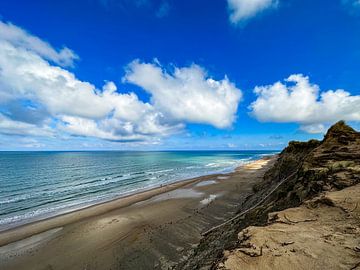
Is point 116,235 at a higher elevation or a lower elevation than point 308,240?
lower

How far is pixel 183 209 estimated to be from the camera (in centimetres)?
1950

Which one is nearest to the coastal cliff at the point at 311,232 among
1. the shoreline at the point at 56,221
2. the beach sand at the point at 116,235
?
the beach sand at the point at 116,235

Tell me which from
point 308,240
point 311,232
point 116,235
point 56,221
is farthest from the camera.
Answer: point 56,221

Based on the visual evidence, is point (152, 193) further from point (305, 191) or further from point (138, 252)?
point (305, 191)

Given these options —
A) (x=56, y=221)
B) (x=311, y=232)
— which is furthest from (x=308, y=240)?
(x=56, y=221)

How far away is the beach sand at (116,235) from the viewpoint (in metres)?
11.3

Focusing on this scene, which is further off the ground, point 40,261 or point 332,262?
point 332,262

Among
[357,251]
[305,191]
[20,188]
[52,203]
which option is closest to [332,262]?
[357,251]

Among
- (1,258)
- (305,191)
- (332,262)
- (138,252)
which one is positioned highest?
(305,191)

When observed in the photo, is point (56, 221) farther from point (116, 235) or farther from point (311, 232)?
point (311, 232)

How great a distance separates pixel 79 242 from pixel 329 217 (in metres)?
15.0

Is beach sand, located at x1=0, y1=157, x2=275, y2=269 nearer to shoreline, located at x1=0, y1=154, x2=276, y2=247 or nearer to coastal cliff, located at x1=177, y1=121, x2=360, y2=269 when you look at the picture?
shoreline, located at x1=0, y1=154, x2=276, y2=247

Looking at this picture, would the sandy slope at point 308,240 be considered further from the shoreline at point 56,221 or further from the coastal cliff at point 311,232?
the shoreline at point 56,221

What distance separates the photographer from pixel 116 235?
14406mm
